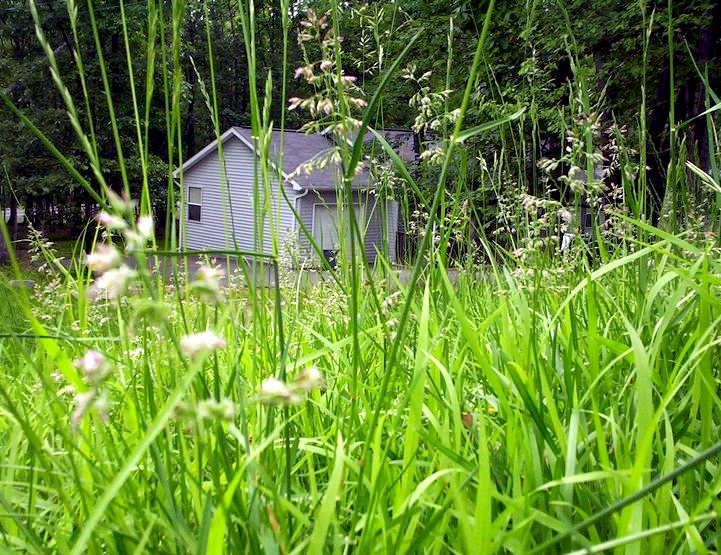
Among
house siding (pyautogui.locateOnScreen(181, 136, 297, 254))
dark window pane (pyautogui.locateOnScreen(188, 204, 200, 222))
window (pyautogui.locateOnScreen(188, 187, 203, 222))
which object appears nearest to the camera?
house siding (pyautogui.locateOnScreen(181, 136, 297, 254))

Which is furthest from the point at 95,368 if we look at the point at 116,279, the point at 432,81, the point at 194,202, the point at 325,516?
the point at 194,202

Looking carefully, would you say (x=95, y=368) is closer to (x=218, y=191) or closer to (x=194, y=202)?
(x=218, y=191)

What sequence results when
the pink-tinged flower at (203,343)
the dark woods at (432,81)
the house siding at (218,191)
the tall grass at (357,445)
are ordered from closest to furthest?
the pink-tinged flower at (203,343), the tall grass at (357,445), the dark woods at (432,81), the house siding at (218,191)

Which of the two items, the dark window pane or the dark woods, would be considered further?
the dark window pane

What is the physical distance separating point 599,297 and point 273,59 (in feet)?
119

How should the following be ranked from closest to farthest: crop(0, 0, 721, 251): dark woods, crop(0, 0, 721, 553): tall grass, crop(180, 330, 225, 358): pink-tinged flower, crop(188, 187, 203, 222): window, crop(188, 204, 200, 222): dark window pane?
crop(180, 330, 225, 358): pink-tinged flower < crop(0, 0, 721, 553): tall grass < crop(0, 0, 721, 251): dark woods < crop(188, 187, 203, 222): window < crop(188, 204, 200, 222): dark window pane

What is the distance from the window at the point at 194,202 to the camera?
1086 inches

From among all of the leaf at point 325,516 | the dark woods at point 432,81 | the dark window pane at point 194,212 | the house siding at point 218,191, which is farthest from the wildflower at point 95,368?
the dark window pane at point 194,212

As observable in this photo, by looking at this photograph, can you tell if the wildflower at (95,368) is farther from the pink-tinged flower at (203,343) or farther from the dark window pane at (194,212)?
the dark window pane at (194,212)

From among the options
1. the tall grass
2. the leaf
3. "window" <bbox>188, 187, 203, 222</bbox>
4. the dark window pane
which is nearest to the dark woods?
the tall grass

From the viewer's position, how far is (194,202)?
27.9 m

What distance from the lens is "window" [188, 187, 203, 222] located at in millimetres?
27578

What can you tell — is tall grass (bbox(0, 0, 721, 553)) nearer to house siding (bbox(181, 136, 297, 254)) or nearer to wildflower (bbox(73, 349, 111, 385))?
wildflower (bbox(73, 349, 111, 385))

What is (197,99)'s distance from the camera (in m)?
37.6
